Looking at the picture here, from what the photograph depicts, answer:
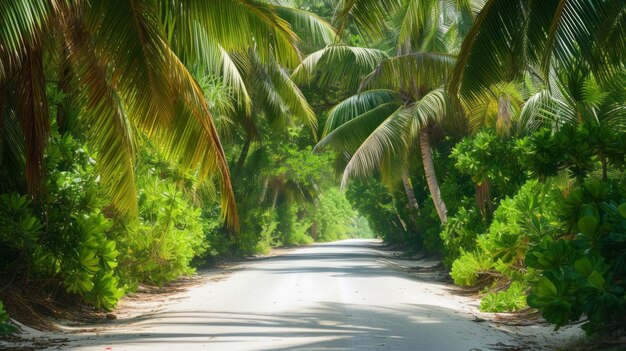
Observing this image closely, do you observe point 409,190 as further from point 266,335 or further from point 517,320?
point 266,335

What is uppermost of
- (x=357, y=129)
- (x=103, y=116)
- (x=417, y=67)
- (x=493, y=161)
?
(x=417, y=67)

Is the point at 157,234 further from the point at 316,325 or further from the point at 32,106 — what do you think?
the point at 32,106

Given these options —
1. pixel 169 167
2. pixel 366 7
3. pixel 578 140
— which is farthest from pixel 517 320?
pixel 169 167

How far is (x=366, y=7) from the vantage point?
9.59 metres

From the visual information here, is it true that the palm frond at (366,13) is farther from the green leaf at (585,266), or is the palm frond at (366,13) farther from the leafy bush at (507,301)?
the leafy bush at (507,301)

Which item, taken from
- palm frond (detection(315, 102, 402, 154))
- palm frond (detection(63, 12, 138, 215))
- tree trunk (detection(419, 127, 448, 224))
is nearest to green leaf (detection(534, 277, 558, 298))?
palm frond (detection(63, 12, 138, 215))

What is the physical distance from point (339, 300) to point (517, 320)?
325 centimetres

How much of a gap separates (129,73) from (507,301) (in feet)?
24.5

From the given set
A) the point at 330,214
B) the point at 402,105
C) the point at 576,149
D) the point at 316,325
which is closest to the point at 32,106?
the point at 316,325

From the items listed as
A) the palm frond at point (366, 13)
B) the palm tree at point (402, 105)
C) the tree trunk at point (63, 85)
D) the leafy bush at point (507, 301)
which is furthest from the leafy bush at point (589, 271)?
the palm tree at point (402, 105)

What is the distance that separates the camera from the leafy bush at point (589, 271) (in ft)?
21.9

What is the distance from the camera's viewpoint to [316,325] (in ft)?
31.8

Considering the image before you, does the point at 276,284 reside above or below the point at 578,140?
below

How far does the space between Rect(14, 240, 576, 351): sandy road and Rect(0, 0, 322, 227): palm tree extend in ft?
5.19
